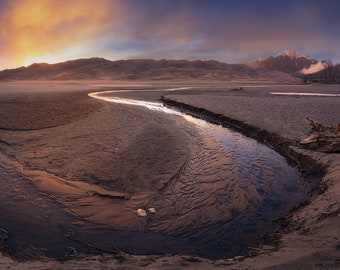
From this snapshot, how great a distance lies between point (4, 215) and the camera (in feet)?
21.5

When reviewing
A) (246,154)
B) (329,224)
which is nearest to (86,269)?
(329,224)

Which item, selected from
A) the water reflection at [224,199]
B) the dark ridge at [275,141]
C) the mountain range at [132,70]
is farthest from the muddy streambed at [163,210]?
the mountain range at [132,70]

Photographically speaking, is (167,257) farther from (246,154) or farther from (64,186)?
(246,154)

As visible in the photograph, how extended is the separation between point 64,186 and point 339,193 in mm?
6306

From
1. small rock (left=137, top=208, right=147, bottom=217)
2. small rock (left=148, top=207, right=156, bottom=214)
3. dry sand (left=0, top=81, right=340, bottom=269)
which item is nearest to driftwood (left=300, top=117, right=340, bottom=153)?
dry sand (left=0, top=81, right=340, bottom=269)

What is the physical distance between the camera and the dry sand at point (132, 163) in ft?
14.8

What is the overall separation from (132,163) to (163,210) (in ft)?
10.5

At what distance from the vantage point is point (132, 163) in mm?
9805

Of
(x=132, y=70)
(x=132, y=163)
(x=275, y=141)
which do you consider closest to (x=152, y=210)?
(x=132, y=163)

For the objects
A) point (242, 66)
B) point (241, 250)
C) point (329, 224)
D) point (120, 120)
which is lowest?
point (241, 250)

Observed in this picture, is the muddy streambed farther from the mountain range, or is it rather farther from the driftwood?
the mountain range

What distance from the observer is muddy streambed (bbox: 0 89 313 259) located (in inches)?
216

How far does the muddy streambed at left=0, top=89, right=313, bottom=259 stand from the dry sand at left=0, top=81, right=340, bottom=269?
161 millimetres

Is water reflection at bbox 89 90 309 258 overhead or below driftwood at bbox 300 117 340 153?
below
